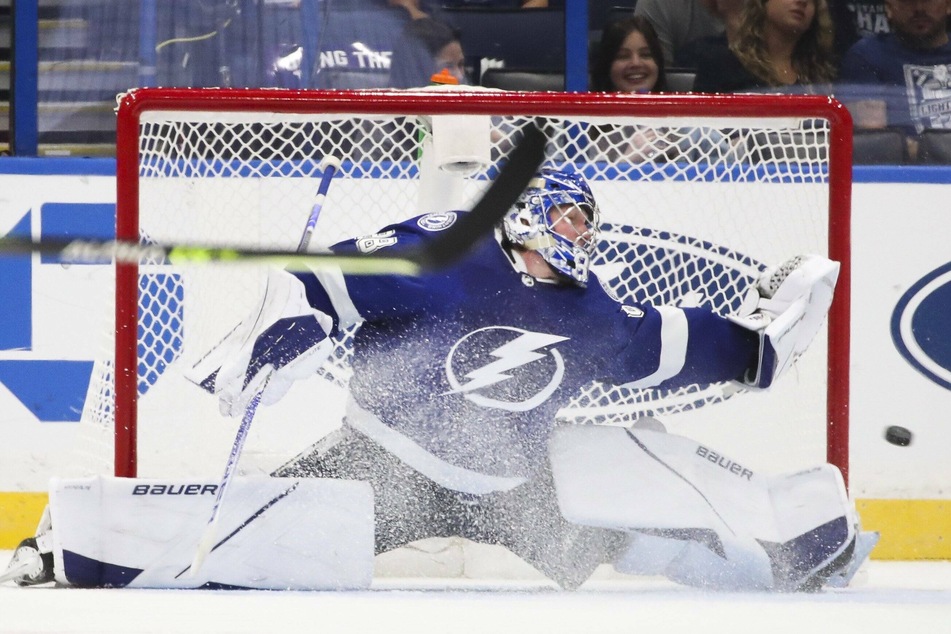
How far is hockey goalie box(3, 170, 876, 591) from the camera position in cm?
242

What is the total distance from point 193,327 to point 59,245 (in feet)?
5.18

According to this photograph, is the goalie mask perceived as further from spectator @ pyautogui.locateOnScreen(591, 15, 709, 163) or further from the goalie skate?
the goalie skate

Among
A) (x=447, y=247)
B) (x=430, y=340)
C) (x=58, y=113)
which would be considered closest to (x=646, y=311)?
(x=430, y=340)

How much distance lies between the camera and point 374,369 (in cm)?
256

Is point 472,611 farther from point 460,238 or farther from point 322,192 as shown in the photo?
point 322,192

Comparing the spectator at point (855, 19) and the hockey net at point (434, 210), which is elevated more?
the spectator at point (855, 19)

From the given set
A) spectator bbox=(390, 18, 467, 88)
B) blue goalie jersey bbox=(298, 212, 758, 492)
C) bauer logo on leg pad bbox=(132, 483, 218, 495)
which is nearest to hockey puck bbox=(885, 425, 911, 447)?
blue goalie jersey bbox=(298, 212, 758, 492)

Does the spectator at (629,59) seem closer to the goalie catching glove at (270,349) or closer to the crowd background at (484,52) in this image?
the crowd background at (484,52)

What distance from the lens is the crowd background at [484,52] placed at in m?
3.30

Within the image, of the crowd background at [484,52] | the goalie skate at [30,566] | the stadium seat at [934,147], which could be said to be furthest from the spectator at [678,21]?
the goalie skate at [30,566]

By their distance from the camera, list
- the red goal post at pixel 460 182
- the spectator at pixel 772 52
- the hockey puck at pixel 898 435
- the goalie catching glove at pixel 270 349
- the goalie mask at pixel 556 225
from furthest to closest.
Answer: the spectator at pixel 772 52, the hockey puck at pixel 898 435, the red goal post at pixel 460 182, the goalie mask at pixel 556 225, the goalie catching glove at pixel 270 349

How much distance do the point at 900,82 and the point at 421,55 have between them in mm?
1242

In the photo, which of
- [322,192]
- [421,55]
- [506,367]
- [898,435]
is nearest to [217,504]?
[506,367]

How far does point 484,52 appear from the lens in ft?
11.0
